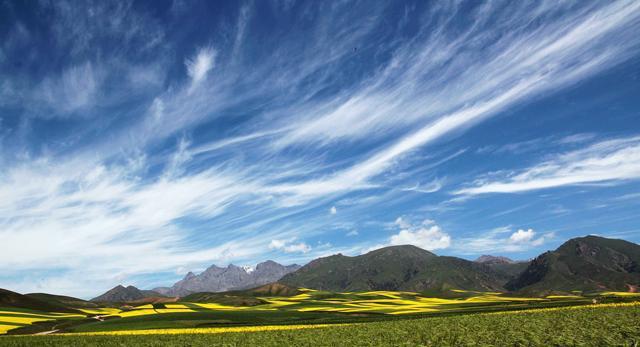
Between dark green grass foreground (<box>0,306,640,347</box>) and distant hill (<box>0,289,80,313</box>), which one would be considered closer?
dark green grass foreground (<box>0,306,640,347</box>)

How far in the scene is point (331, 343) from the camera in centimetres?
3584

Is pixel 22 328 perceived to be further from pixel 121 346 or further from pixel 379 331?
pixel 379 331

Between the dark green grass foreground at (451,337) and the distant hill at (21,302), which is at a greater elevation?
the distant hill at (21,302)

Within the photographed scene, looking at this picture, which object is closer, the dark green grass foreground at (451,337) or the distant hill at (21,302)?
the dark green grass foreground at (451,337)

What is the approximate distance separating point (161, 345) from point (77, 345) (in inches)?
363

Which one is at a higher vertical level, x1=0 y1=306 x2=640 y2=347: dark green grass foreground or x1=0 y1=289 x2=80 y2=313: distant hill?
x1=0 y1=289 x2=80 y2=313: distant hill

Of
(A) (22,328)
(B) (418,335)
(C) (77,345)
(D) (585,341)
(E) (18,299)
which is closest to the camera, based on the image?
(D) (585,341)

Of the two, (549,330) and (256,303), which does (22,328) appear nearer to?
(549,330)

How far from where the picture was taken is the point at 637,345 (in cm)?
2519

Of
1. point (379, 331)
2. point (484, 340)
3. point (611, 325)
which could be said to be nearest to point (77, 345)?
point (379, 331)

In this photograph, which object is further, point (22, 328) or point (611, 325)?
point (22, 328)

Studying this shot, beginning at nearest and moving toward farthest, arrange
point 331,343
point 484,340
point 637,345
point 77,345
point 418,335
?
point 637,345 → point 484,340 → point 331,343 → point 418,335 → point 77,345

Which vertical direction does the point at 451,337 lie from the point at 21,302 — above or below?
below

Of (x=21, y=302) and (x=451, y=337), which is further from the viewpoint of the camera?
(x=21, y=302)
